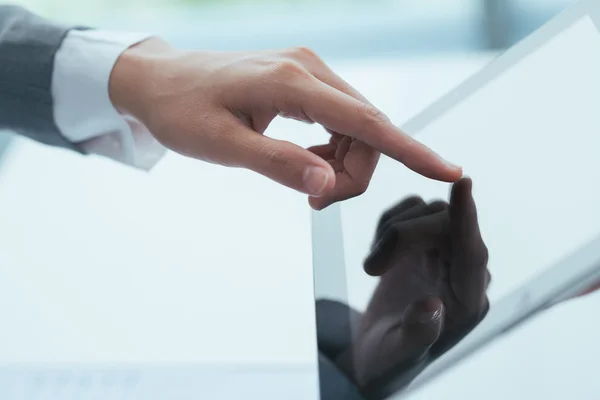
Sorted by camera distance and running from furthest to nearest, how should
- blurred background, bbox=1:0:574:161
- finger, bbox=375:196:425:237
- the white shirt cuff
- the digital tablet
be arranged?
1. blurred background, bbox=1:0:574:161
2. the white shirt cuff
3. finger, bbox=375:196:425:237
4. the digital tablet

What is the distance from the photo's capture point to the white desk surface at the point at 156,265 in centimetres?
65

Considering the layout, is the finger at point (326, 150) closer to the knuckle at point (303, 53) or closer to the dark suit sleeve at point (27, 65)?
the knuckle at point (303, 53)

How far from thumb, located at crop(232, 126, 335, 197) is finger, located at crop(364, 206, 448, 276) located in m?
0.07

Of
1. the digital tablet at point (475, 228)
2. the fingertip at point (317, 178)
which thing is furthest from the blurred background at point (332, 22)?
the fingertip at point (317, 178)

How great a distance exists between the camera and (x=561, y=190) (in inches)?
19.3

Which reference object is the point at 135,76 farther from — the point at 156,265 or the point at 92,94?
the point at 156,265

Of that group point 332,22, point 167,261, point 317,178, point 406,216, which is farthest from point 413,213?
point 332,22

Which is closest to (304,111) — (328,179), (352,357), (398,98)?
(328,179)

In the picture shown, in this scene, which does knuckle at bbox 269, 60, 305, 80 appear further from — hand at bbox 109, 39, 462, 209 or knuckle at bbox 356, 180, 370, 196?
knuckle at bbox 356, 180, 370, 196

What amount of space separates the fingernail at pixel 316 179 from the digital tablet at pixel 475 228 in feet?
0.29

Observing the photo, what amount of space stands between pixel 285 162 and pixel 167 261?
28 cm

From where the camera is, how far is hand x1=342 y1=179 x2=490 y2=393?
1.52 ft

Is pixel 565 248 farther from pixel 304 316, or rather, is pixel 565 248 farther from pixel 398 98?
pixel 398 98

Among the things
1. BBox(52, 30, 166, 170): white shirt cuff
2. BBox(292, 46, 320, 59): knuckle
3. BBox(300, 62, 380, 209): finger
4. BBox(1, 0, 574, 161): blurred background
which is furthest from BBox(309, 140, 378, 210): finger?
BBox(1, 0, 574, 161): blurred background
